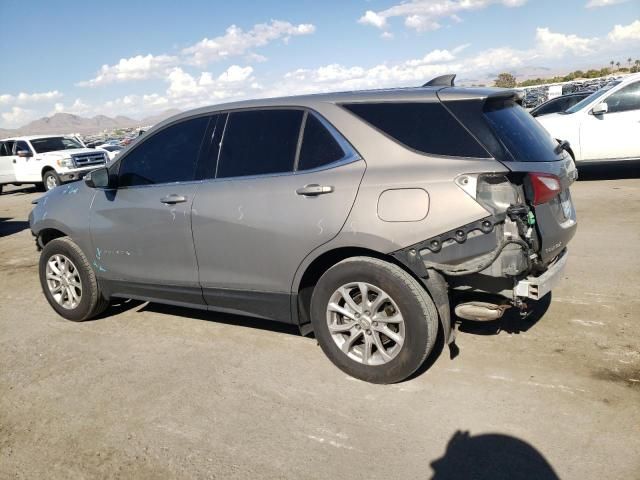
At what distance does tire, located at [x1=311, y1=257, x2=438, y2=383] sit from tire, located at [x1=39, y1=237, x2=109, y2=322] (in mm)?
2297

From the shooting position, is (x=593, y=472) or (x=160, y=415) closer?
(x=593, y=472)

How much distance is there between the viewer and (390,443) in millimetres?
2801

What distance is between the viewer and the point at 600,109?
31.1ft

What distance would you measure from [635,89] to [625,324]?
7286mm

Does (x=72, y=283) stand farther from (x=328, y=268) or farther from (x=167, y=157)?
(x=328, y=268)

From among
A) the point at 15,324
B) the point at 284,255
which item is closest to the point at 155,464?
the point at 284,255

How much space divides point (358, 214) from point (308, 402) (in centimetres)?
120

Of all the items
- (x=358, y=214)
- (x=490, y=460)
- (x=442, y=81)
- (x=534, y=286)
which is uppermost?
(x=442, y=81)

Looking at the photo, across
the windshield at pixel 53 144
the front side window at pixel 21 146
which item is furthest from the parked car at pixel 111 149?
the front side window at pixel 21 146

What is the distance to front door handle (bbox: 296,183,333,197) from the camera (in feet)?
11.0

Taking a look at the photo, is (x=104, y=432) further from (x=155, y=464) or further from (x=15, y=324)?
(x=15, y=324)

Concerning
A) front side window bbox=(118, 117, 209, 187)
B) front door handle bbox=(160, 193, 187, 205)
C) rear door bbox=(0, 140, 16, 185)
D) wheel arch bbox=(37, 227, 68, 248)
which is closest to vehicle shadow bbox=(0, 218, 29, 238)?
wheel arch bbox=(37, 227, 68, 248)

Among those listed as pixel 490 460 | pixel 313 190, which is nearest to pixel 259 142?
pixel 313 190

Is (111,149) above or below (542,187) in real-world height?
above
